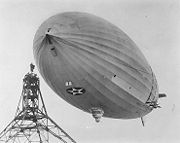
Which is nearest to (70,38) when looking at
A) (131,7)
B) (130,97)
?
(130,97)

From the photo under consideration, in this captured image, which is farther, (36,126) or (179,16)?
(36,126)

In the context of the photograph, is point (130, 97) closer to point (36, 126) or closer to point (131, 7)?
point (131, 7)

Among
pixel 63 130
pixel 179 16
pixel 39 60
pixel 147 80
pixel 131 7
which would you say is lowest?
pixel 63 130

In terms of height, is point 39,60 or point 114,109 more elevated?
point 39,60

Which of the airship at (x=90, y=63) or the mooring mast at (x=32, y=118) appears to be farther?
the mooring mast at (x=32, y=118)

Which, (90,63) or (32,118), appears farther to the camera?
(32,118)

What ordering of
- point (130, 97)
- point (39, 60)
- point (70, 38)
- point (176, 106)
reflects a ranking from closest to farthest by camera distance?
point (70, 38), point (39, 60), point (130, 97), point (176, 106)

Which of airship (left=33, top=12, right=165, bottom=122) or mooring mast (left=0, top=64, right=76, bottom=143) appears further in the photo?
mooring mast (left=0, top=64, right=76, bottom=143)

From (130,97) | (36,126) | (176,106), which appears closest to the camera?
(130,97)
